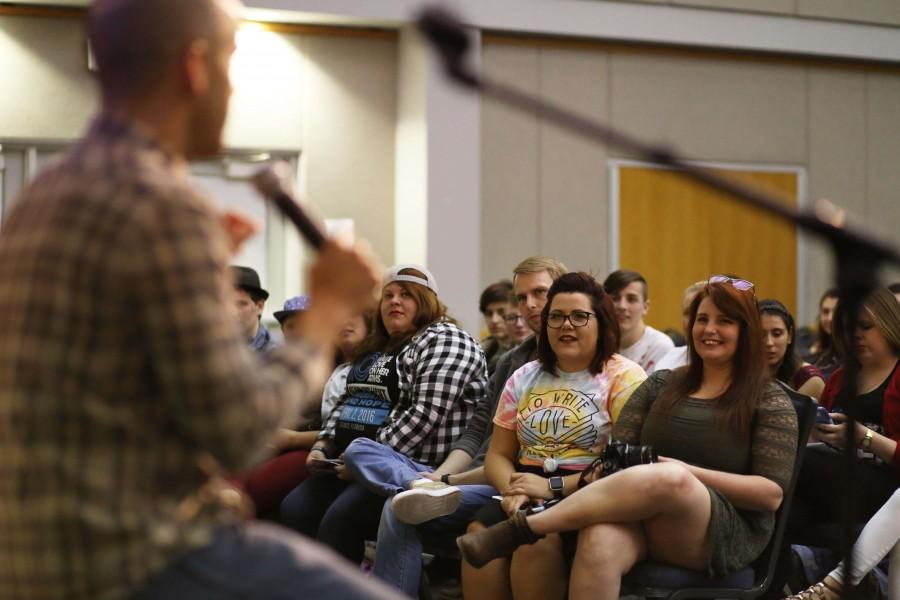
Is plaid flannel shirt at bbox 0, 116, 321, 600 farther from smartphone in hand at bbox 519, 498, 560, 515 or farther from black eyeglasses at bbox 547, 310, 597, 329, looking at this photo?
black eyeglasses at bbox 547, 310, 597, 329

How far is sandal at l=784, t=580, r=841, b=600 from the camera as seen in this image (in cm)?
349

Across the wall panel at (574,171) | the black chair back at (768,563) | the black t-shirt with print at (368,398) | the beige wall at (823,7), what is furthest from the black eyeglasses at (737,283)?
the beige wall at (823,7)

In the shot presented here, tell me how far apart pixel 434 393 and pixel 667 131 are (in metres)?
4.53

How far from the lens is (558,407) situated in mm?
3711

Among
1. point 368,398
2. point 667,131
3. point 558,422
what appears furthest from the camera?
point 667,131

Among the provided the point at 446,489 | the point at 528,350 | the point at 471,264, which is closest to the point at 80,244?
the point at 446,489

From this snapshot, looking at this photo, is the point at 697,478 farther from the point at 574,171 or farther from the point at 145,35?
the point at 574,171

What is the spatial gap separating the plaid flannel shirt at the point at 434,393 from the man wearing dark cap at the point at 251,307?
89 centimetres

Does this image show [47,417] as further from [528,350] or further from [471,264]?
[471,264]

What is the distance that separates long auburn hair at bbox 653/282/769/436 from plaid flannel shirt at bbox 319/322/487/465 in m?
1.00

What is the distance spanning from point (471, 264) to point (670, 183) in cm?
176

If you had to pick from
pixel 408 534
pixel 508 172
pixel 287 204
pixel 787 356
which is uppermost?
pixel 508 172

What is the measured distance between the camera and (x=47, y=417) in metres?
1.24

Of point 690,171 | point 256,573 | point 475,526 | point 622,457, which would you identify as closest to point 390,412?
point 475,526
